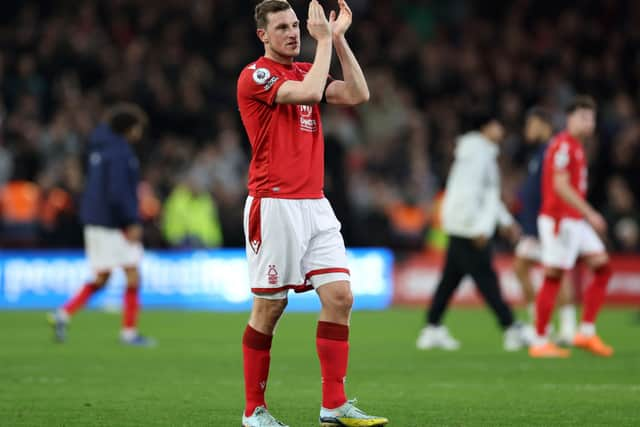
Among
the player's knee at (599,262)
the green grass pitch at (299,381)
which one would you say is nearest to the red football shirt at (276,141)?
the green grass pitch at (299,381)

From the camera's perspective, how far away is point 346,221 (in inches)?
863

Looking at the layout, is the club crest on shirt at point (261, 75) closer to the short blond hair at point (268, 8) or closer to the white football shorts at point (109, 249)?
the short blond hair at point (268, 8)

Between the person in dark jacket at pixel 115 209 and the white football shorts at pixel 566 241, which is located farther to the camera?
the person in dark jacket at pixel 115 209

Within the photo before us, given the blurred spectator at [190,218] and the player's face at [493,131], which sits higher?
the player's face at [493,131]

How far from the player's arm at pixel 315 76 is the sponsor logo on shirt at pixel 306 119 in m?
0.26

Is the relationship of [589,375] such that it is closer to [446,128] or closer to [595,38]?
[446,128]

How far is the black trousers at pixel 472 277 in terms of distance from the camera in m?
13.2

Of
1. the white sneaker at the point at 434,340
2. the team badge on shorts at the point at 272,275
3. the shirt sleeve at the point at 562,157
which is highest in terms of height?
the shirt sleeve at the point at 562,157

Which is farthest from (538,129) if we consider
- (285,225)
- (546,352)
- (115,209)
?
(285,225)

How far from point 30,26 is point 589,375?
17.1m

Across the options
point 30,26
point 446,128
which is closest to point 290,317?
point 446,128

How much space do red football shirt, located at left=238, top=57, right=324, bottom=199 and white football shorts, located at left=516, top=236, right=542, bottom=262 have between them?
7359 millimetres

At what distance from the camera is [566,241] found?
12234mm

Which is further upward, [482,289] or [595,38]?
[595,38]
